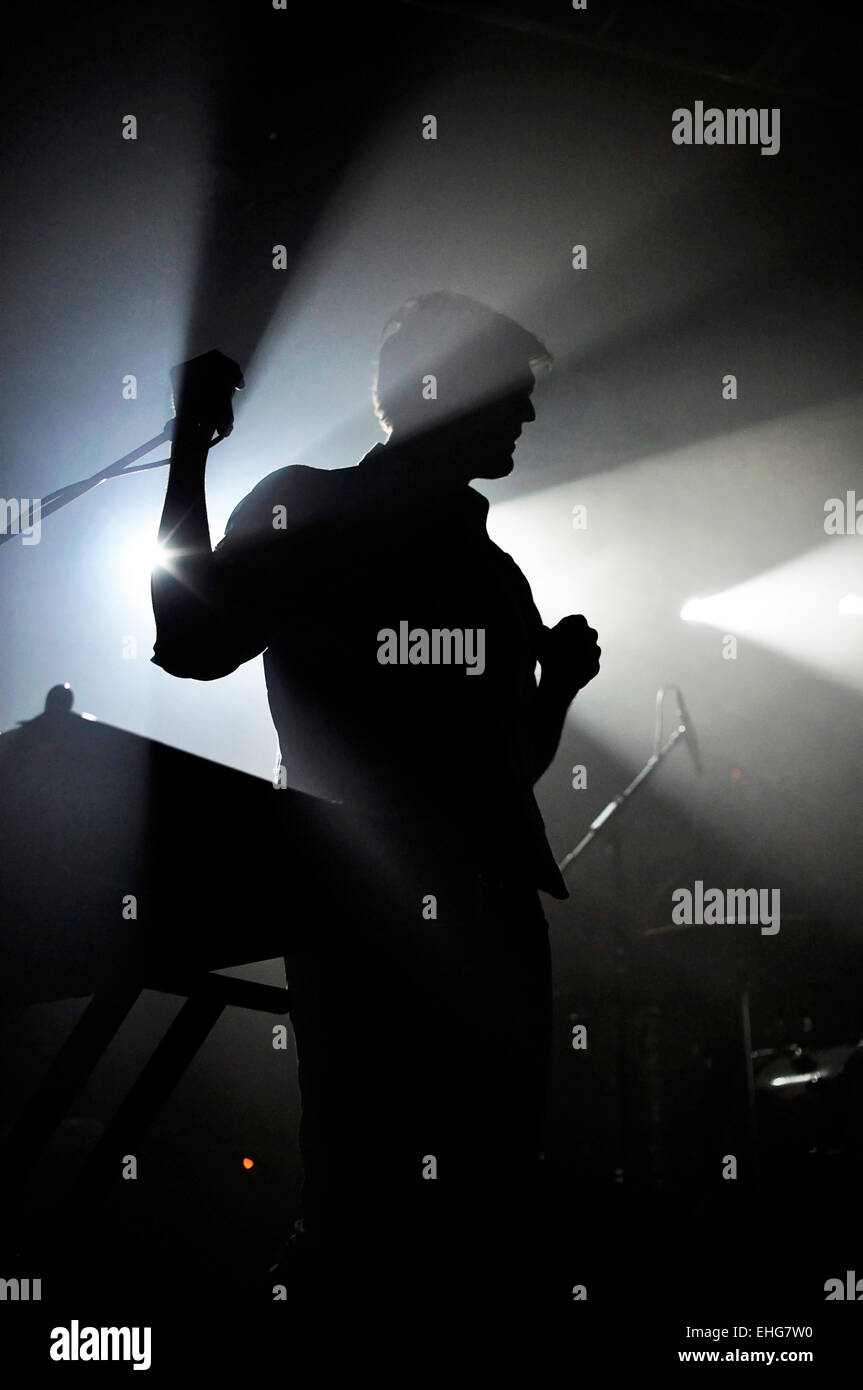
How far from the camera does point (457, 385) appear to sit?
1220 millimetres

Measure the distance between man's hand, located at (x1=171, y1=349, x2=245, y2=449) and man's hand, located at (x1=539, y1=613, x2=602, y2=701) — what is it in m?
0.57

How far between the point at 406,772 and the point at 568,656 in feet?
1.34

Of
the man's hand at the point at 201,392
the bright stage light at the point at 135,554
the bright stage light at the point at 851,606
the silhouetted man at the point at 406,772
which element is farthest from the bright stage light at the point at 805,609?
the man's hand at the point at 201,392

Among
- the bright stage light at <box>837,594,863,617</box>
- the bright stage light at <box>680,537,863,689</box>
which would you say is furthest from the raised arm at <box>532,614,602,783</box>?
the bright stage light at <box>837,594,863,617</box>

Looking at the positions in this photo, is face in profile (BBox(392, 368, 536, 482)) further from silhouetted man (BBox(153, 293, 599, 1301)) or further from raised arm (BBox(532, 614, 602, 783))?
raised arm (BBox(532, 614, 602, 783))

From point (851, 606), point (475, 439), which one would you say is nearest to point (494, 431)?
point (475, 439)

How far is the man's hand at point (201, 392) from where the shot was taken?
939 mm

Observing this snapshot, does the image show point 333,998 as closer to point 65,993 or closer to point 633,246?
point 65,993

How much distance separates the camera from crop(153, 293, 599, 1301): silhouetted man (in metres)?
0.89

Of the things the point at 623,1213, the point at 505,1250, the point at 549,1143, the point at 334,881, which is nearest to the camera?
the point at 334,881

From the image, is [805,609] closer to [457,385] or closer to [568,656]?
[568,656]
